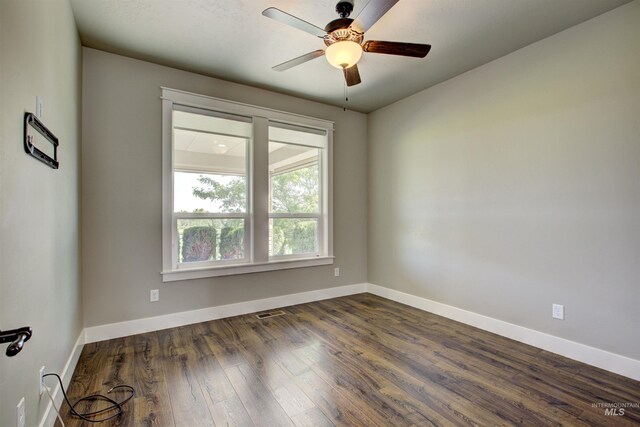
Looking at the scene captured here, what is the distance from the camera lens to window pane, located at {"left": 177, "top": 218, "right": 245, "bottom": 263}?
10.9 ft

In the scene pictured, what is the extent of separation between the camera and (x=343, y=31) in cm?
212

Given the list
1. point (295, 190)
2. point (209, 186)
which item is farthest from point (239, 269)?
point (295, 190)

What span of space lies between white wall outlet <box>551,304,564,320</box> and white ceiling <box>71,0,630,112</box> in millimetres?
2093

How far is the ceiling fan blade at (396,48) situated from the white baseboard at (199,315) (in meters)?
2.96

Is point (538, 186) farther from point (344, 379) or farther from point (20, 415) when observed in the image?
point (20, 415)

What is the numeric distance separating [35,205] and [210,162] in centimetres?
206

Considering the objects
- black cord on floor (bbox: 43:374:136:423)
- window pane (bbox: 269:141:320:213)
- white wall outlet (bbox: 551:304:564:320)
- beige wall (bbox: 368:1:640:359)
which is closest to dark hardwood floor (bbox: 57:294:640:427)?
black cord on floor (bbox: 43:374:136:423)

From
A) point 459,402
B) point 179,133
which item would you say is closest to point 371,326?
point 459,402

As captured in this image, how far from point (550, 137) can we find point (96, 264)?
4.28m

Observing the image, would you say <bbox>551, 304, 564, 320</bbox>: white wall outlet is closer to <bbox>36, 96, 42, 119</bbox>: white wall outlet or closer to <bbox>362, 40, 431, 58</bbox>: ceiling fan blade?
<bbox>362, 40, 431, 58</bbox>: ceiling fan blade

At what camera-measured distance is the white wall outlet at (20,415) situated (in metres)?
1.24

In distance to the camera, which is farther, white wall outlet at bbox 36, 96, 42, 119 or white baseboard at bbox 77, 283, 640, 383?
white baseboard at bbox 77, 283, 640, 383

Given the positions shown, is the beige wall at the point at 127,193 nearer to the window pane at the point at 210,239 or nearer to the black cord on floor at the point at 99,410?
the window pane at the point at 210,239

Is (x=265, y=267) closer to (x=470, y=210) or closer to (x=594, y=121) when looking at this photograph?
(x=470, y=210)
